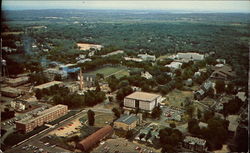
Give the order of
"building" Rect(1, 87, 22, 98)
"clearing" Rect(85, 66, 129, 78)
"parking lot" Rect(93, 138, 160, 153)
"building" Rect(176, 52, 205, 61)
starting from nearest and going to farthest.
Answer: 1. "parking lot" Rect(93, 138, 160, 153)
2. "building" Rect(1, 87, 22, 98)
3. "clearing" Rect(85, 66, 129, 78)
4. "building" Rect(176, 52, 205, 61)

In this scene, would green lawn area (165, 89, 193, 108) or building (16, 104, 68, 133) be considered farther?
green lawn area (165, 89, 193, 108)

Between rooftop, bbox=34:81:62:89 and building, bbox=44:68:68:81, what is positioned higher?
building, bbox=44:68:68:81

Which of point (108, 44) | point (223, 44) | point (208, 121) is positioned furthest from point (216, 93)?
point (108, 44)

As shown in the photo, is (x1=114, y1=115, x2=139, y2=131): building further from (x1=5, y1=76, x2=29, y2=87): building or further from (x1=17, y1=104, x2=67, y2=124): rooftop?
(x1=5, y1=76, x2=29, y2=87): building

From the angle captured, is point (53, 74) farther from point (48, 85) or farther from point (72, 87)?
point (72, 87)

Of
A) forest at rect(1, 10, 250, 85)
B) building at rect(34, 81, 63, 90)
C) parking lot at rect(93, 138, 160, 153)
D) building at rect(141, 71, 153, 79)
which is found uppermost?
forest at rect(1, 10, 250, 85)

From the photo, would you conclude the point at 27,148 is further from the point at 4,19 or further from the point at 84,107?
the point at 4,19

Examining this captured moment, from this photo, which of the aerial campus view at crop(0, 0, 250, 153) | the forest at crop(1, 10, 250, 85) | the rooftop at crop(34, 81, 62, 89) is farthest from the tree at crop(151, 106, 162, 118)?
the rooftop at crop(34, 81, 62, 89)
